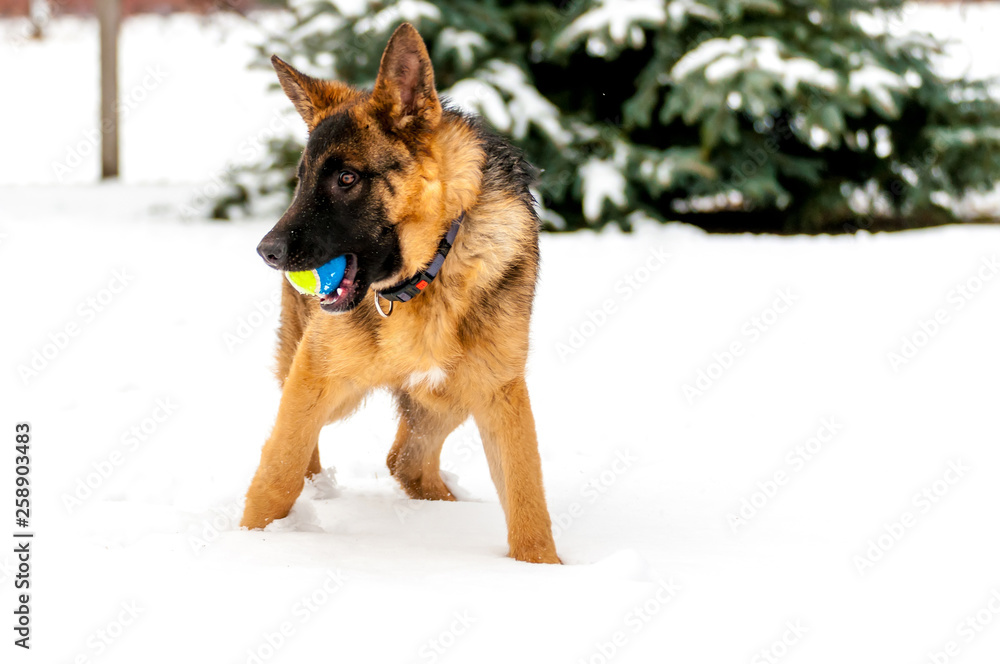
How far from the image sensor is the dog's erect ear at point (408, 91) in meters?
3.50

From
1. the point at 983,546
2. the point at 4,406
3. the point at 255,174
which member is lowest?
the point at 255,174

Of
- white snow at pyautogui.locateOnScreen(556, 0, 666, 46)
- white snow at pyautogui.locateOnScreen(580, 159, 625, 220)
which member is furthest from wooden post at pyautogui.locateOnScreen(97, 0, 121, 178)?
white snow at pyautogui.locateOnScreen(580, 159, 625, 220)

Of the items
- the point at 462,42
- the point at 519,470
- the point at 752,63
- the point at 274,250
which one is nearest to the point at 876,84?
the point at 752,63

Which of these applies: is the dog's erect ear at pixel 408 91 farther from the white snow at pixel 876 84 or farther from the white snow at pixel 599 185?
the white snow at pixel 876 84

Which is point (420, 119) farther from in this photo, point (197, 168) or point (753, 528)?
point (197, 168)

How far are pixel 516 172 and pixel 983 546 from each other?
2.59 metres

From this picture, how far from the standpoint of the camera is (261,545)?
373 cm

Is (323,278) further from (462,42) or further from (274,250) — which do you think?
(462,42)

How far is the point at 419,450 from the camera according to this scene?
4715mm

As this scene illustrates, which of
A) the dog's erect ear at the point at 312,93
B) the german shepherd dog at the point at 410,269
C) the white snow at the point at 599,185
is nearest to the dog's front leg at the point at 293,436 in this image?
the german shepherd dog at the point at 410,269

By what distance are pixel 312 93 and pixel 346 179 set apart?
51cm

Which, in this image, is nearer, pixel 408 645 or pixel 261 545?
pixel 408 645

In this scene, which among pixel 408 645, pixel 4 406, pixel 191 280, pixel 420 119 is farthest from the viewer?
pixel 191 280

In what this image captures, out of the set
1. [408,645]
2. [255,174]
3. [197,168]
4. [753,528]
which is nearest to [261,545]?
[408,645]
